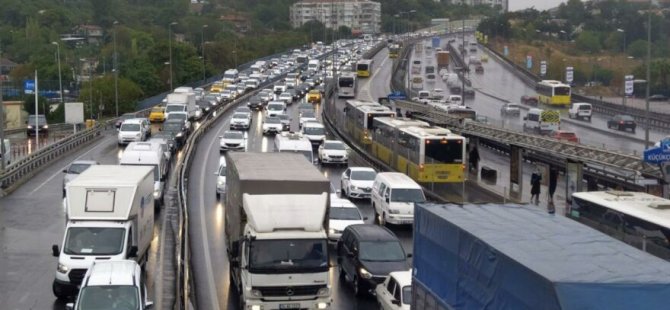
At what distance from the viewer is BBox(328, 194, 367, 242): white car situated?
76.8 ft

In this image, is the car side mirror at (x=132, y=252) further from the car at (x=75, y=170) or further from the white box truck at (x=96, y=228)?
the car at (x=75, y=170)

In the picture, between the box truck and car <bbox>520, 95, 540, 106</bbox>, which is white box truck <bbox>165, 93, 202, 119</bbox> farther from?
the box truck

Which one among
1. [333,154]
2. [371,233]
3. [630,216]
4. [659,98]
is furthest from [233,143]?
[659,98]

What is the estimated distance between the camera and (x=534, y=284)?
963 cm

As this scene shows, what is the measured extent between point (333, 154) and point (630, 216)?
21.3 metres

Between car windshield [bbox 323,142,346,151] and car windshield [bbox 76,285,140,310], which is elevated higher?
car windshield [bbox 323,142,346,151]

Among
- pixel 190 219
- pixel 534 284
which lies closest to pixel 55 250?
pixel 190 219

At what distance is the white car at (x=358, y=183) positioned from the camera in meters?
31.3

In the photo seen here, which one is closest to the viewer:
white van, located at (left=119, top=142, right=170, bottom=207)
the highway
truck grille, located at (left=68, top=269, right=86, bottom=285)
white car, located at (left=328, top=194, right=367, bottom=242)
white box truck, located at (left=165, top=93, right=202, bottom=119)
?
truck grille, located at (left=68, top=269, right=86, bottom=285)

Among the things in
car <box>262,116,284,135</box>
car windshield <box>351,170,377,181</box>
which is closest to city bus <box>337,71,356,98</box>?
car <box>262,116,284,135</box>

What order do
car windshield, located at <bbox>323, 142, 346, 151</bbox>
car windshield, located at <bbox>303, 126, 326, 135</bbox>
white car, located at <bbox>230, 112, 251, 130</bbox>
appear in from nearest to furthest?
car windshield, located at <bbox>323, 142, 346, 151</bbox> < car windshield, located at <bbox>303, 126, 326, 135</bbox> < white car, located at <bbox>230, 112, 251, 130</bbox>

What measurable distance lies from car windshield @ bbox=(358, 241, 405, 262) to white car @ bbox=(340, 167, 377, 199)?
12047 mm

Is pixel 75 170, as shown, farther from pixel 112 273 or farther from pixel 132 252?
pixel 112 273

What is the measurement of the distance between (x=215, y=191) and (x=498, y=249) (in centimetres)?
2248
